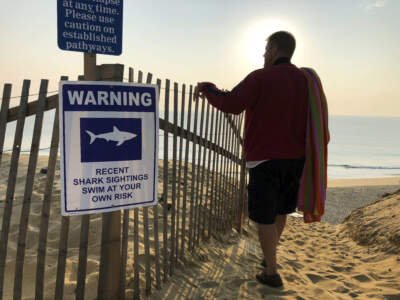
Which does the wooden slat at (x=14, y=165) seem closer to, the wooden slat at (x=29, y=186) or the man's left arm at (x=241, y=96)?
the wooden slat at (x=29, y=186)

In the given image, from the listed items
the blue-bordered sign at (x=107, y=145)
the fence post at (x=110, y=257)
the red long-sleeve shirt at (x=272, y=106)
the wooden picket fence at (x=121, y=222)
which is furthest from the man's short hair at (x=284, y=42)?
the fence post at (x=110, y=257)

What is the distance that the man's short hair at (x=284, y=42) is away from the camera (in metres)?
2.65

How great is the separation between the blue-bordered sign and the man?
2.45ft

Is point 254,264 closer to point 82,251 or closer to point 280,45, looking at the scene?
point 82,251

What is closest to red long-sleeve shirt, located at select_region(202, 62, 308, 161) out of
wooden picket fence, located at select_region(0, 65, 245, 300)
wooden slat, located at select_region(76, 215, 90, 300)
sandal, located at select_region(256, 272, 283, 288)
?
wooden picket fence, located at select_region(0, 65, 245, 300)

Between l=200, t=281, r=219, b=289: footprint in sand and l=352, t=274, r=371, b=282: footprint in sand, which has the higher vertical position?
l=200, t=281, r=219, b=289: footprint in sand

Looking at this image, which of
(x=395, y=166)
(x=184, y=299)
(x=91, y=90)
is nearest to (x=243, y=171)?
(x=184, y=299)

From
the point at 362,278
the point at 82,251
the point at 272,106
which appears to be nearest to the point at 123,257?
the point at 82,251

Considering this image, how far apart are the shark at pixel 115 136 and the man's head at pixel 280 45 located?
1.38 metres

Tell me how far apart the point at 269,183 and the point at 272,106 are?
613mm

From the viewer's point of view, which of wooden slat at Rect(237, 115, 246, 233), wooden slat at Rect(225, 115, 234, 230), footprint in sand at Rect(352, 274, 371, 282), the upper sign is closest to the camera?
the upper sign

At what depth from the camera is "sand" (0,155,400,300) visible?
2.70 meters

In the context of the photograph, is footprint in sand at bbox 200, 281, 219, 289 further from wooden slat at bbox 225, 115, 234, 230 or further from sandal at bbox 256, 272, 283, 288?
wooden slat at bbox 225, 115, 234, 230

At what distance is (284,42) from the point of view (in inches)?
104
